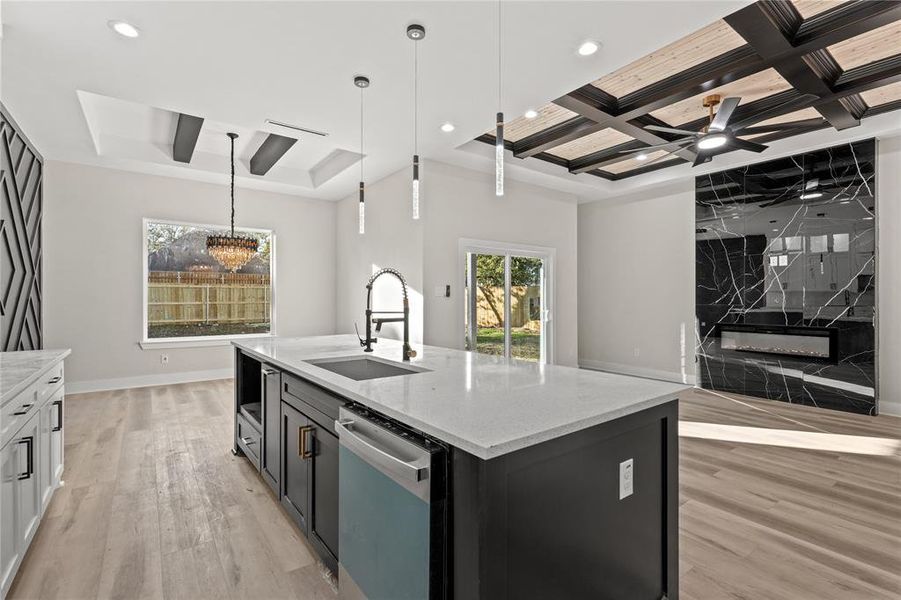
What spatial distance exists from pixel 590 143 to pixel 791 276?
2.65m

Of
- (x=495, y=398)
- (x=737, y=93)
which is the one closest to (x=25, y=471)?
(x=495, y=398)

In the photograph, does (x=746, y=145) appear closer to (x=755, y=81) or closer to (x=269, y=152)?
(x=755, y=81)

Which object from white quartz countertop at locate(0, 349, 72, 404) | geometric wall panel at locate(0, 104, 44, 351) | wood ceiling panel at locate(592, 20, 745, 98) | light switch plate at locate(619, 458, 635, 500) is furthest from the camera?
geometric wall panel at locate(0, 104, 44, 351)

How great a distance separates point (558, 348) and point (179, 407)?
472cm

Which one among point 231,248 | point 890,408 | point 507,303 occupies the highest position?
point 231,248

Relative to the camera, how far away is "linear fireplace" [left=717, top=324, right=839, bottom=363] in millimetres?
4656

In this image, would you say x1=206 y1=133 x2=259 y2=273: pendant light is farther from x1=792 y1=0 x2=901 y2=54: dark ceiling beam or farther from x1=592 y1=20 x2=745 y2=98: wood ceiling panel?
x1=792 y1=0 x2=901 y2=54: dark ceiling beam

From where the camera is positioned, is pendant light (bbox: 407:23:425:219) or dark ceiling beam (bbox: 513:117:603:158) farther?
dark ceiling beam (bbox: 513:117:603:158)

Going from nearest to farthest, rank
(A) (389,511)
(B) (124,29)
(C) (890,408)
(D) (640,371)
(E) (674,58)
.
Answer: (A) (389,511) → (B) (124,29) → (E) (674,58) → (C) (890,408) → (D) (640,371)

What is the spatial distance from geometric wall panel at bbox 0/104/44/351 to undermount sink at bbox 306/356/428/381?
10.9 ft

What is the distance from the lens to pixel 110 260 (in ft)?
18.1

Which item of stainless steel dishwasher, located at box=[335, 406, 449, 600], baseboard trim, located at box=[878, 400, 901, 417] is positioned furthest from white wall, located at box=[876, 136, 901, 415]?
stainless steel dishwasher, located at box=[335, 406, 449, 600]

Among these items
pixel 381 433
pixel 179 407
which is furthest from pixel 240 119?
pixel 381 433

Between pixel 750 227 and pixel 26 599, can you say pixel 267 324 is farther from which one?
pixel 750 227
